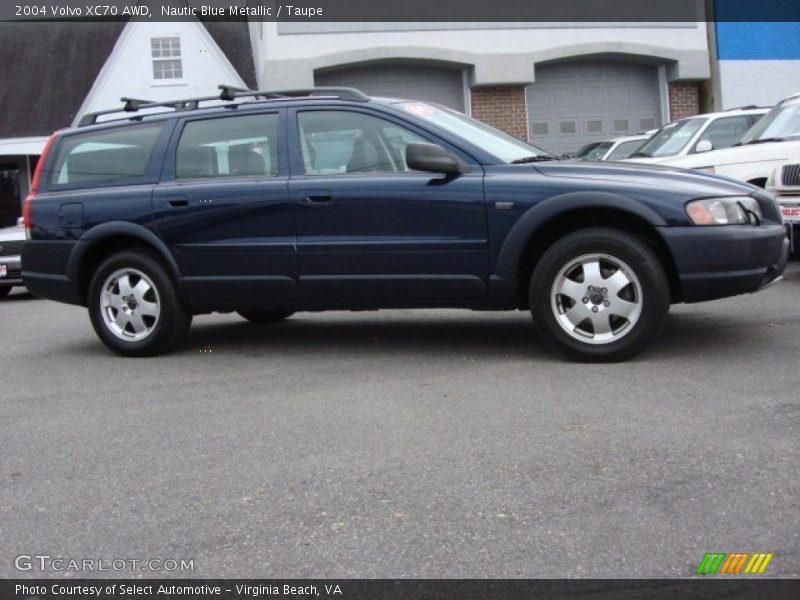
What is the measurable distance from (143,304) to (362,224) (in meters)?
1.79

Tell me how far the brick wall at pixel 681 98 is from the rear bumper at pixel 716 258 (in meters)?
17.7

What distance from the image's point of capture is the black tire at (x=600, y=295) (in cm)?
556

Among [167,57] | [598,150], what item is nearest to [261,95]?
[598,150]

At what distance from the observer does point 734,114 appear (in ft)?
39.9

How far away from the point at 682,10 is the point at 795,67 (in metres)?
2.99

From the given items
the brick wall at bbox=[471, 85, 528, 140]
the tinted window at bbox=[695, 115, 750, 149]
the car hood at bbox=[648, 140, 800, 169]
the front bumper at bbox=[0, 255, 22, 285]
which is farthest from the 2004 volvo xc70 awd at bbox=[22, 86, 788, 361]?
the brick wall at bbox=[471, 85, 528, 140]

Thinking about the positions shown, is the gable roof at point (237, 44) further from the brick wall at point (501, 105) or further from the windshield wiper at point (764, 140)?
the windshield wiper at point (764, 140)

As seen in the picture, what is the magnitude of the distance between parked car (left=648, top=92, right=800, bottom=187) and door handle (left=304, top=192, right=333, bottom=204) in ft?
16.5

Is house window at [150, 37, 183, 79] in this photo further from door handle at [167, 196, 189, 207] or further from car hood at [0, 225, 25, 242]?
door handle at [167, 196, 189, 207]

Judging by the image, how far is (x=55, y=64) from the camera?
2670 cm

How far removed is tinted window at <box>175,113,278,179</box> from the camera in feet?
21.2

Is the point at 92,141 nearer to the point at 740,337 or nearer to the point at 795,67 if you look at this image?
the point at 740,337

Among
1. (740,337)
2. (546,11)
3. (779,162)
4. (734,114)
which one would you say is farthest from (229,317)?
(546,11)
